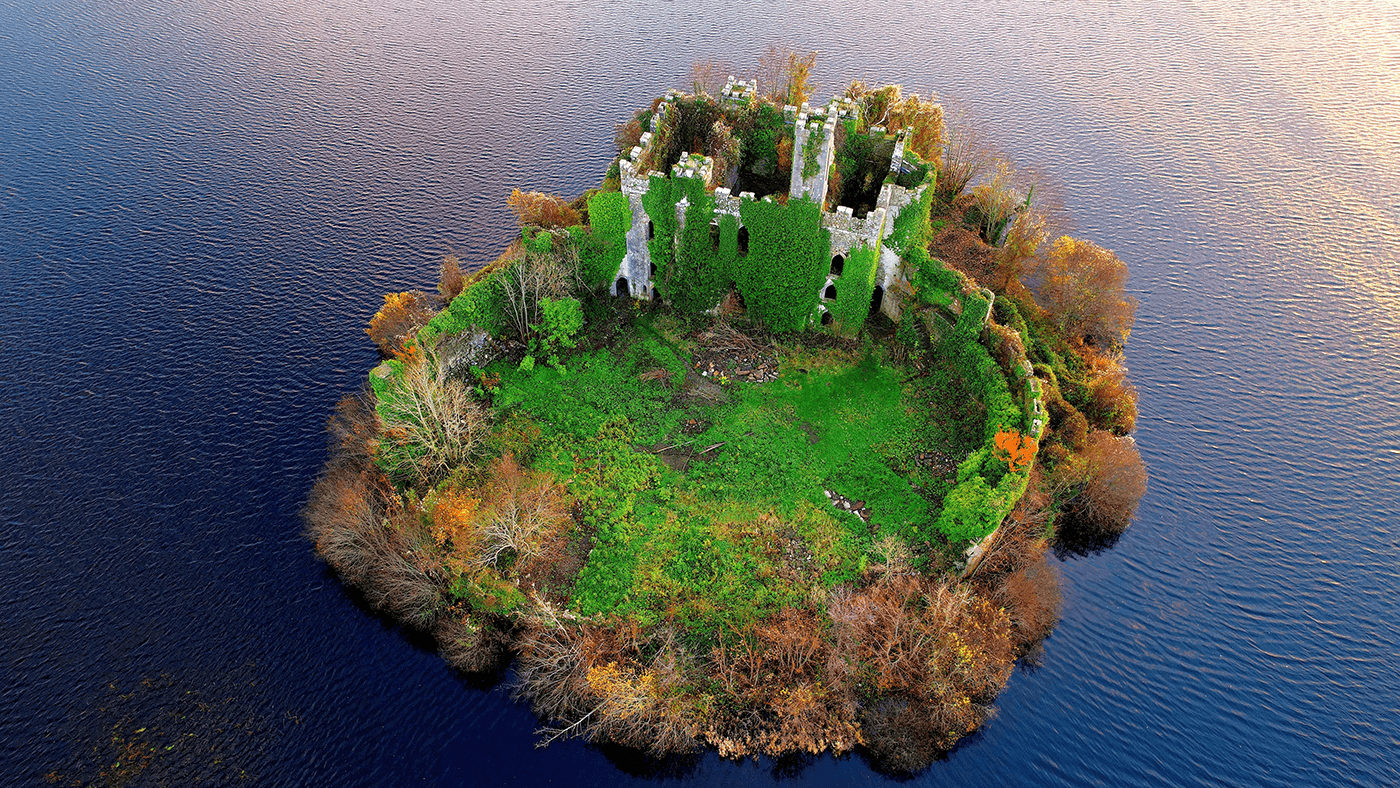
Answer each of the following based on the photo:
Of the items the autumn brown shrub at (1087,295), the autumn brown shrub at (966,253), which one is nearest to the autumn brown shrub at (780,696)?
the autumn brown shrub at (966,253)

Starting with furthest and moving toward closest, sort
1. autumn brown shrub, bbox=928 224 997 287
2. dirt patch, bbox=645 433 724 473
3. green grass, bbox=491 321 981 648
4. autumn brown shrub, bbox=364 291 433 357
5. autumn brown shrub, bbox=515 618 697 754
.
A: autumn brown shrub, bbox=928 224 997 287 < autumn brown shrub, bbox=364 291 433 357 < dirt patch, bbox=645 433 724 473 < green grass, bbox=491 321 981 648 < autumn brown shrub, bbox=515 618 697 754

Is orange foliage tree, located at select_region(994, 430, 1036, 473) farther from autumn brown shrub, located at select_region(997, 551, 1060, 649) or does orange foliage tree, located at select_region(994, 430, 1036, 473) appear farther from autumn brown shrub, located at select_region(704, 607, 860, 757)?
autumn brown shrub, located at select_region(704, 607, 860, 757)

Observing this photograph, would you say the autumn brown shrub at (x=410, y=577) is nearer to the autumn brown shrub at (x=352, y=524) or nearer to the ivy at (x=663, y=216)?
the autumn brown shrub at (x=352, y=524)

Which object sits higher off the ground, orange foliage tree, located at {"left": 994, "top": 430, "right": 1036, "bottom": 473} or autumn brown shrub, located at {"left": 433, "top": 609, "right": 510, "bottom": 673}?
orange foliage tree, located at {"left": 994, "top": 430, "right": 1036, "bottom": 473}

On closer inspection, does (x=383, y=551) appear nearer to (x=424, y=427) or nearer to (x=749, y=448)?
(x=424, y=427)

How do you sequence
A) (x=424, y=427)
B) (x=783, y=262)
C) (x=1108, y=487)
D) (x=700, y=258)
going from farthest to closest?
(x=700, y=258)
(x=783, y=262)
(x=1108, y=487)
(x=424, y=427)

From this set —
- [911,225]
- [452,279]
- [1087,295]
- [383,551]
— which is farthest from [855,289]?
[383,551]

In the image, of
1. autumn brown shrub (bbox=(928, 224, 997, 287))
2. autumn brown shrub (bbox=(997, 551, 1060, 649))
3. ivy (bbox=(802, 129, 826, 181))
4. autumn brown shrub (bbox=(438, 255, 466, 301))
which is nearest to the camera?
autumn brown shrub (bbox=(997, 551, 1060, 649))

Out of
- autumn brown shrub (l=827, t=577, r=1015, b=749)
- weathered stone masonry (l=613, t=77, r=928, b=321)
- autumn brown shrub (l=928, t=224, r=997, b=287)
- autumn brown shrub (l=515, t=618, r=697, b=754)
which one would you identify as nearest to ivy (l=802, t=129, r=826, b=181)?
weathered stone masonry (l=613, t=77, r=928, b=321)
